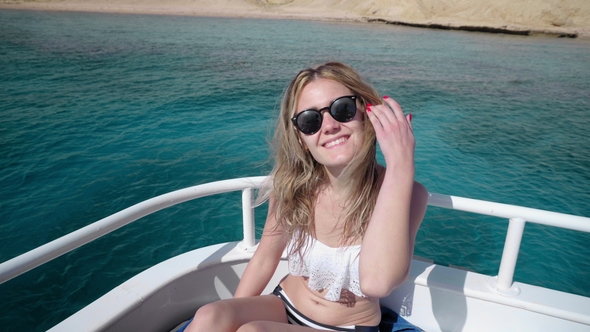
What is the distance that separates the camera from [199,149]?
8836 millimetres

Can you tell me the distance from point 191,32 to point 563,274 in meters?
29.0

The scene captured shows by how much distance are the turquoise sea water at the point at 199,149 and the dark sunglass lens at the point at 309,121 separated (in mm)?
2811

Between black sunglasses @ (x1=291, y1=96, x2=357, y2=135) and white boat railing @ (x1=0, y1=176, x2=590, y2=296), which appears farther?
black sunglasses @ (x1=291, y1=96, x2=357, y2=135)

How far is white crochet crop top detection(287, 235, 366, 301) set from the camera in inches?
69.7

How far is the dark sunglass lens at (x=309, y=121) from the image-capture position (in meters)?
1.73

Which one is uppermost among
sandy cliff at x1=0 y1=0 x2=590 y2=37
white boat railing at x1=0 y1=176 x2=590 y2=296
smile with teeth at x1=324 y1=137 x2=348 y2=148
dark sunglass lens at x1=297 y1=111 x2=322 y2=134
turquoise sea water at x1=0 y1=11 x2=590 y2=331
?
sandy cliff at x1=0 y1=0 x2=590 y2=37

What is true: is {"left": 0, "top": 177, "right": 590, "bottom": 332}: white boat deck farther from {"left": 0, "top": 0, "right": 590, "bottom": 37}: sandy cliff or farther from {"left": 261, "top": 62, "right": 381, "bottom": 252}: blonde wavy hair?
{"left": 0, "top": 0, "right": 590, "bottom": 37}: sandy cliff

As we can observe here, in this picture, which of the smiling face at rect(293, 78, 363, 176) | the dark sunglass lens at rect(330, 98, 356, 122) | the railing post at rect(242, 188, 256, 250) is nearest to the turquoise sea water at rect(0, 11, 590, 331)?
the railing post at rect(242, 188, 256, 250)

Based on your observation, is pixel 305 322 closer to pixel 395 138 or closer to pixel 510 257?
pixel 395 138

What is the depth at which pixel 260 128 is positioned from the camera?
34.3 feet

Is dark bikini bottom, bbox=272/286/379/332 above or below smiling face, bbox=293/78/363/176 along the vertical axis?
below

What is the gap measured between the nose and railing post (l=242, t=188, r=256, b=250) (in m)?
0.72

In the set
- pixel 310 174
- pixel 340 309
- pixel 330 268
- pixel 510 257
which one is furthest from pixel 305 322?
pixel 510 257

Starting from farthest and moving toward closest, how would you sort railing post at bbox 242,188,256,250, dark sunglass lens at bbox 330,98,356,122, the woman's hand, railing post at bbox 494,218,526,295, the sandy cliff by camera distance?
the sandy cliff → railing post at bbox 242,188,256,250 → railing post at bbox 494,218,526,295 → dark sunglass lens at bbox 330,98,356,122 → the woman's hand
